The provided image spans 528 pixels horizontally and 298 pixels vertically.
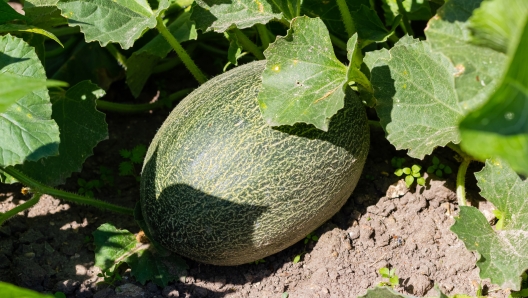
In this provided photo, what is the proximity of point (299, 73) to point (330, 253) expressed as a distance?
0.86 meters

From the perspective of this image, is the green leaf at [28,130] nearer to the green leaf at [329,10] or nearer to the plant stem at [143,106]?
the plant stem at [143,106]

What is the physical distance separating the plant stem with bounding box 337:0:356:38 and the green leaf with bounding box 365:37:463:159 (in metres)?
0.33

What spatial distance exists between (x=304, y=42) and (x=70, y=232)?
1477mm

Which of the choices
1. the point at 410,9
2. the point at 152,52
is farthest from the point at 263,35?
the point at 410,9

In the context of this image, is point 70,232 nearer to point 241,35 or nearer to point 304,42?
point 241,35

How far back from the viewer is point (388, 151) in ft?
9.74

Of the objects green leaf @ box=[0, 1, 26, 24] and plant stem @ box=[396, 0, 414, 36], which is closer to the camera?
green leaf @ box=[0, 1, 26, 24]

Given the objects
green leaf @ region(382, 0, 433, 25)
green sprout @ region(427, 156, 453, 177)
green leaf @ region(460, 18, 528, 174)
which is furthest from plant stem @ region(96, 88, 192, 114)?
green leaf @ region(460, 18, 528, 174)

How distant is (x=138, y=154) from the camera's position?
3102mm

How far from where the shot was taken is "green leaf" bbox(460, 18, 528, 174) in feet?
3.44

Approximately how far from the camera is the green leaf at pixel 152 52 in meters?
2.86

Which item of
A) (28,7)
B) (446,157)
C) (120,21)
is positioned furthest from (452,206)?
(28,7)

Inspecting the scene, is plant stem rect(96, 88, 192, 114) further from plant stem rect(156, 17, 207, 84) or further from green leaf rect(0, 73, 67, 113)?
green leaf rect(0, 73, 67, 113)

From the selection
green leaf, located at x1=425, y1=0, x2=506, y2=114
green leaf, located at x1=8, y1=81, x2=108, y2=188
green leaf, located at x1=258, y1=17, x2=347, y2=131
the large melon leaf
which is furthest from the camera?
green leaf, located at x1=8, y1=81, x2=108, y2=188
